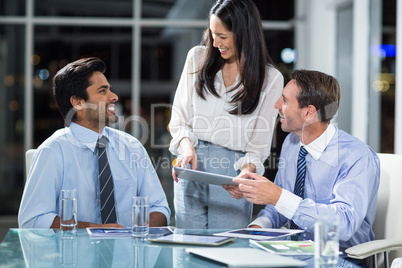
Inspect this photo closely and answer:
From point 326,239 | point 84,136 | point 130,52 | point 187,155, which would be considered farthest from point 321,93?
point 130,52

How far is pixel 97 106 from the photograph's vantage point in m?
2.35

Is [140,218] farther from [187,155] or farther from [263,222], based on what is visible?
[263,222]

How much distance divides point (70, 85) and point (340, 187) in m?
1.28

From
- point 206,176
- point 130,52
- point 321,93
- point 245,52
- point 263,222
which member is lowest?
point 263,222

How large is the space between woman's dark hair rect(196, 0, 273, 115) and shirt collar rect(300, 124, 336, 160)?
1.01 ft

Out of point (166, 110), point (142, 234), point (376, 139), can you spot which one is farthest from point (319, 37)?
point (142, 234)

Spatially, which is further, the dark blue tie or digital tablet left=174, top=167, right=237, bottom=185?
the dark blue tie

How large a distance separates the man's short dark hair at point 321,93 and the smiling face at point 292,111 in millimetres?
34

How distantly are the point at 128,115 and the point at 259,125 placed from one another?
3993 mm

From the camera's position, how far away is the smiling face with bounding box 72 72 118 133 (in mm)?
2326

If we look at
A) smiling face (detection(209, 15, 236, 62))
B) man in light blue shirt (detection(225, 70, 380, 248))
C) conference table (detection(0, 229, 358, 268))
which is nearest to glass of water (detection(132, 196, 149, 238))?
conference table (detection(0, 229, 358, 268))

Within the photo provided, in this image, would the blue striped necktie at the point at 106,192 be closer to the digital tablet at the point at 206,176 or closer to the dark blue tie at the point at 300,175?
the digital tablet at the point at 206,176

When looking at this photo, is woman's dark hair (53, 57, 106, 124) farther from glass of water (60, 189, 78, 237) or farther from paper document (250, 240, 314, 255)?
paper document (250, 240, 314, 255)

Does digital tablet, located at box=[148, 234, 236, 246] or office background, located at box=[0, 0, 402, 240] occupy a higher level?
office background, located at box=[0, 0, 402, 240]
